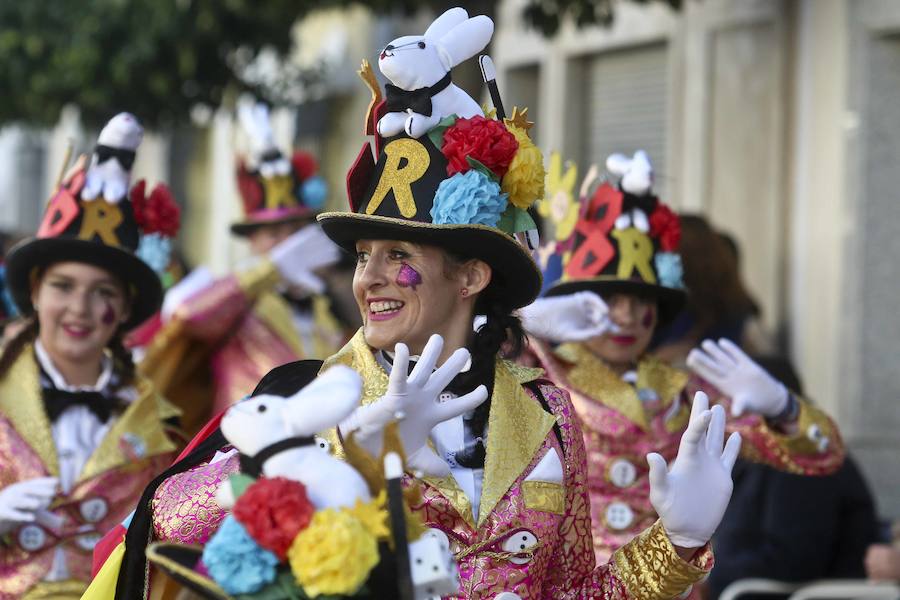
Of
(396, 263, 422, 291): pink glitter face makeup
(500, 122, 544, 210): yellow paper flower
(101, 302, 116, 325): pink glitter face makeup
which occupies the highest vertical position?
(500, 122, 544, 210): yellow paper flower

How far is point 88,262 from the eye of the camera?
527 centimetres

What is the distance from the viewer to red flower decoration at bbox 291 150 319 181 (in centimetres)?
903

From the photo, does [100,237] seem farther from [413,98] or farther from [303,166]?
[303,166]

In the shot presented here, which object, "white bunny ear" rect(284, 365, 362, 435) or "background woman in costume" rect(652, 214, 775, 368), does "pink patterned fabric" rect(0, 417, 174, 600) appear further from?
"background woman in costume" rect(652, 214, 775, 368)

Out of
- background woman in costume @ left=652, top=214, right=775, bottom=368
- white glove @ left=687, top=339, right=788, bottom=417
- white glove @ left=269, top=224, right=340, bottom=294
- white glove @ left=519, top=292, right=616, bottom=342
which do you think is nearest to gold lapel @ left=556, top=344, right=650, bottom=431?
white glove @ left=519, top=292, right=616, bottom=342

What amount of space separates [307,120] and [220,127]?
2148mm

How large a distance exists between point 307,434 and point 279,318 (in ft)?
17.7

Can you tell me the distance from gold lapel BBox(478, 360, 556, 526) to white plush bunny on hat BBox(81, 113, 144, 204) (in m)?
1.94

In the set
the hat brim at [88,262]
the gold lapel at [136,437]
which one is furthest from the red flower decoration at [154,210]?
the gold lapel at [136,437]

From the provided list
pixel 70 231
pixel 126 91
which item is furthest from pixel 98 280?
pixel 126 91

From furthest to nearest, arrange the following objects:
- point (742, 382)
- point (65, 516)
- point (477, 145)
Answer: point (742, 382)
point (65, 516)
point (477, 145)

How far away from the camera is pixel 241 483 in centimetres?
290

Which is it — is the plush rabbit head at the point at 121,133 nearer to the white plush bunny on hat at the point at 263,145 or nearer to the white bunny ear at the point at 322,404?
the white bunny ear at the point at 322,404

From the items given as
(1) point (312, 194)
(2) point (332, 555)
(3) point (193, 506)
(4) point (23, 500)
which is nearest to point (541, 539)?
(3) point (193, 506)
